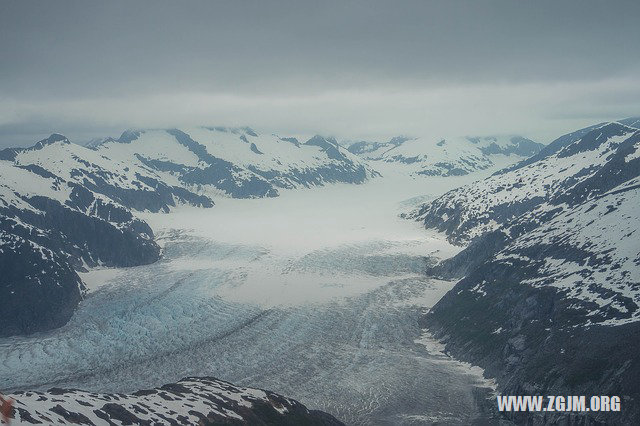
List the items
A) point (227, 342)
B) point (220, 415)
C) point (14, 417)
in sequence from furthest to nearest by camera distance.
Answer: point (227, 342) < point (220, 415) < point (14, 417)

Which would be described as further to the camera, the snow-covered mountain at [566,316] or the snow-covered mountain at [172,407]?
the snow-covered mountain at [566,316]

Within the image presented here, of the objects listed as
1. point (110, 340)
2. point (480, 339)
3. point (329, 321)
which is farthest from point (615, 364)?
point (110, 340)

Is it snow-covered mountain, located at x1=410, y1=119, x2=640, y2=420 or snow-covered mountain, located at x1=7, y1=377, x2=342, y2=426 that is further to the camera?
snow-covered mountain, located at x1=410, y1=119, x2=640, y2=420

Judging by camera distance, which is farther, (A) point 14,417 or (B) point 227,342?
(B) point 227,342

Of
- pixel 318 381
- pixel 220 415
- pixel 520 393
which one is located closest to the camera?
pixel 220 415

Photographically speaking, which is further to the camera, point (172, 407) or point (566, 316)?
point (566, 316)

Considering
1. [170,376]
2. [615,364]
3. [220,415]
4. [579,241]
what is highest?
[579,241]

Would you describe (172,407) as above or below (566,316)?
below

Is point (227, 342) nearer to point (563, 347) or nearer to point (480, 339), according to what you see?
point (480, 339)
